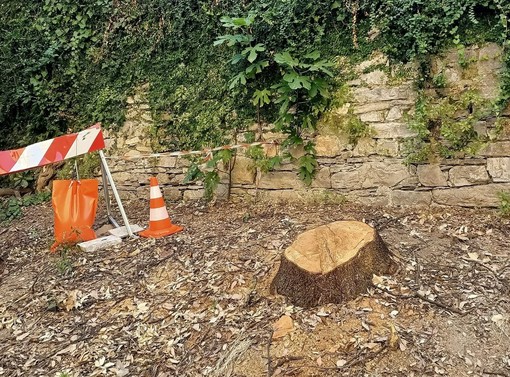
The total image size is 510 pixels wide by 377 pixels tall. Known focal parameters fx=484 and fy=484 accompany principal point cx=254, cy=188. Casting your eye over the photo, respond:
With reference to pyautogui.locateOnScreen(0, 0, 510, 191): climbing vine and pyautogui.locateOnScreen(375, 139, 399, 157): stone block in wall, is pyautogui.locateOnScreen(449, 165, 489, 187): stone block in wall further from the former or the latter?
pyautogui.locateOnScreen(0, 0, 510, 191): climbing vine

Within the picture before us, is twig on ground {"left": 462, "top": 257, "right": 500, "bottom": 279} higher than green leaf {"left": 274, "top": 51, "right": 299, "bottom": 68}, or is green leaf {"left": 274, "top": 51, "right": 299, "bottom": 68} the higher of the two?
green leaf {"left": 274, "top": 51, "right": 299, "bottom": 68}

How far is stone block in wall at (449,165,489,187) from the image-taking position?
4.29 metres

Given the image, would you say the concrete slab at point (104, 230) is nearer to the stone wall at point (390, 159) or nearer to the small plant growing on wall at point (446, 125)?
the stone wall at point (390, 159)

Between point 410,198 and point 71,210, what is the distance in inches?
126

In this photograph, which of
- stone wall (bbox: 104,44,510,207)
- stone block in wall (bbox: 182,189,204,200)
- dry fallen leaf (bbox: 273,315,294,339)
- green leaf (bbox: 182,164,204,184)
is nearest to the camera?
dry fallen leaf (bbox: 273,315,294,339)

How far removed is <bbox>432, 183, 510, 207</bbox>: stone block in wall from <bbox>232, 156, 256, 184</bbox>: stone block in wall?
191cm

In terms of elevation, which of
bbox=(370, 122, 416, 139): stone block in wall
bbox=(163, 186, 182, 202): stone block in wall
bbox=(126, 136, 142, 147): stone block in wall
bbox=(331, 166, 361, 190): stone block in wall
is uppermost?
bbox=(370, 122, 416, 139): stone block in wall

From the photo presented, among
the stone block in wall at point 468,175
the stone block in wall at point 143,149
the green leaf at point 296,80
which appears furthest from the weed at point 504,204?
the stone block in wall at point 143,149

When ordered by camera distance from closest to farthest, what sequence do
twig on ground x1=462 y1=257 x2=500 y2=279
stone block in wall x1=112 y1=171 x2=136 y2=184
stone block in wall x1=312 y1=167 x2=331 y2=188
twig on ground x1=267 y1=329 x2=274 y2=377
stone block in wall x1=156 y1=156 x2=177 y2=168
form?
twig on ground x1=267 y1=329 x2=274 y2=377 → twig on ground x1=462 y1=257 x2=500 y2=279 → stone block in wall x1=312 y1=167 x2=331 y2=188 → stone block in wall x1=156 y1=156 x2=177 y2=168 → stone block in wall x1=112 y1=171 x2=136 y2=184

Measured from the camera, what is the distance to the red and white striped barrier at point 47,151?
14.3ft

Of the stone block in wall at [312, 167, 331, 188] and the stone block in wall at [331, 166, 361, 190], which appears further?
the stone block in wall at [312, 167, 331, 188]

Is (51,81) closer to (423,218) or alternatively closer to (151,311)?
(151,311)

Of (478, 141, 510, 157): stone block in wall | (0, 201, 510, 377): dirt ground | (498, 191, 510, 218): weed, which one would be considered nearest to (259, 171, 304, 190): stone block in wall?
(0, 201, 510, 377): dirt ground

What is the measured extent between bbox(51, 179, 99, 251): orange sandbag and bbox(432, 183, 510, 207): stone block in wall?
129 inches
